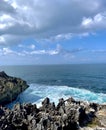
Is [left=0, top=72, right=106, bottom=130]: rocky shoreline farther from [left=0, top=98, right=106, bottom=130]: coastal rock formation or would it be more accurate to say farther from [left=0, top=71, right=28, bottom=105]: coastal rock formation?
[left=0, top=71, right=28, bottom=105]: coastal rock formation

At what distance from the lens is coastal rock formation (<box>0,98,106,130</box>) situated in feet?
126

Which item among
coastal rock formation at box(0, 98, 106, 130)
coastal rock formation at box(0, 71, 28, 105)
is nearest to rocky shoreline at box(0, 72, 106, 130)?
coastal rock formation at box(0, 98, 106, 130)

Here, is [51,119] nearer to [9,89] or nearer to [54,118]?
[54,118]

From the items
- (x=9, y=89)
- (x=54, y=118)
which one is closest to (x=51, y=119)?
(x=54, y=118)

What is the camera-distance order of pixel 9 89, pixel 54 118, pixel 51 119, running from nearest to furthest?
pixel 51 119 < pixel 54 118 < pixel 9 89

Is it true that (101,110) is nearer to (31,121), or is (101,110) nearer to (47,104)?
(47,104)

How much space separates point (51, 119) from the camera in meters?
39.6

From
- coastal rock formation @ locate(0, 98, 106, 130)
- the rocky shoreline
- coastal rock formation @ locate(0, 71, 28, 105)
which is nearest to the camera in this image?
coastal rock formation @ locate(0, 98, 106, 130)

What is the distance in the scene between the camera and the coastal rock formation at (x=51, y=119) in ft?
126

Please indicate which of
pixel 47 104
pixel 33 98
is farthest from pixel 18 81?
pixel 47 104

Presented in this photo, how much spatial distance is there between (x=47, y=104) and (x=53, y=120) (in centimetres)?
901

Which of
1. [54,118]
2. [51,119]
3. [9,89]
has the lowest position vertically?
[54,118]

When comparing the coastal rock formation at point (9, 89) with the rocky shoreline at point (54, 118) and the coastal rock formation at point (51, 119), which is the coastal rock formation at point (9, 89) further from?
the coastal rock formation at point (51, 119)

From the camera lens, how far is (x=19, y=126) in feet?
131
